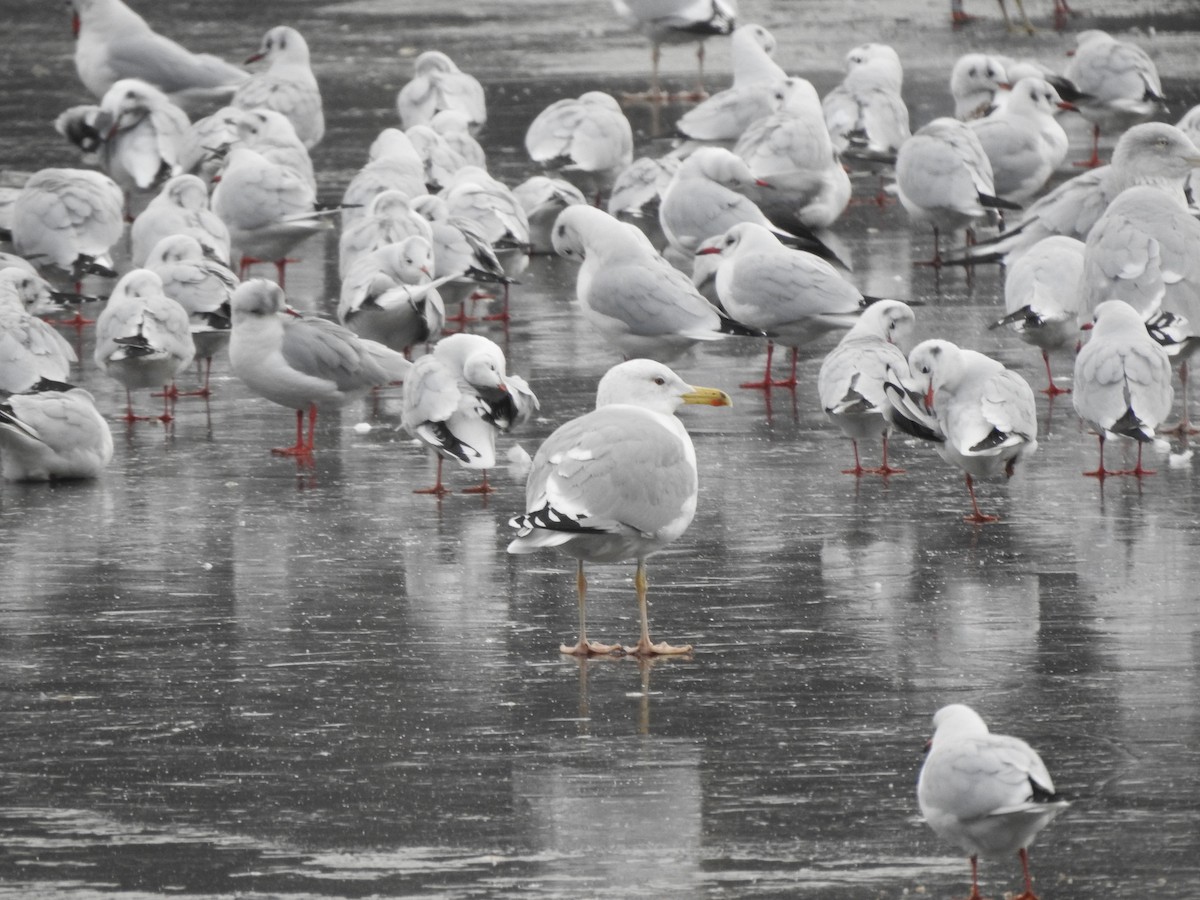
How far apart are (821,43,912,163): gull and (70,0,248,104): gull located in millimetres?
5855

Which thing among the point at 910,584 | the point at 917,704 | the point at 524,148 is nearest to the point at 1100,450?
the point at 910,584

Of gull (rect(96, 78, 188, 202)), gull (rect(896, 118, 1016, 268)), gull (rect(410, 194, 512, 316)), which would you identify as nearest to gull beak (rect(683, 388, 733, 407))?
gull (rect(410, 194, 512, 316))

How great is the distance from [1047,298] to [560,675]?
5.23 meters

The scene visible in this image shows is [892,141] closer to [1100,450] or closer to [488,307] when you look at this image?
[488,307]

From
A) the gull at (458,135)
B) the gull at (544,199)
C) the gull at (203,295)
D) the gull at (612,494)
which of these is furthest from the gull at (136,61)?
the gull at (612,494)

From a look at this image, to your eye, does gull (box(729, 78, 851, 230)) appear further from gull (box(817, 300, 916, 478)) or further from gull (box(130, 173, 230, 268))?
gull (box(817, 300, 916, 478))

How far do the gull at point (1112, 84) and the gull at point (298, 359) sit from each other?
30.3ft

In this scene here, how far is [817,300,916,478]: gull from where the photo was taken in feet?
33.8

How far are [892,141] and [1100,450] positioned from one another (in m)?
7.32

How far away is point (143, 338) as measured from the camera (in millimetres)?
11438

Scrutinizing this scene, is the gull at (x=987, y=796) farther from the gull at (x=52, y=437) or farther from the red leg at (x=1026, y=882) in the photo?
the gull at (x=52, y=437)

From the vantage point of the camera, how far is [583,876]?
6.02 meters

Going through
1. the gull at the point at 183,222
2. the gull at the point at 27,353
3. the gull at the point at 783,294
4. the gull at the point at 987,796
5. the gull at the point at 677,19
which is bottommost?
the gull at the point at 987,796

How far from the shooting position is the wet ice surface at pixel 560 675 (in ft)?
20.3
